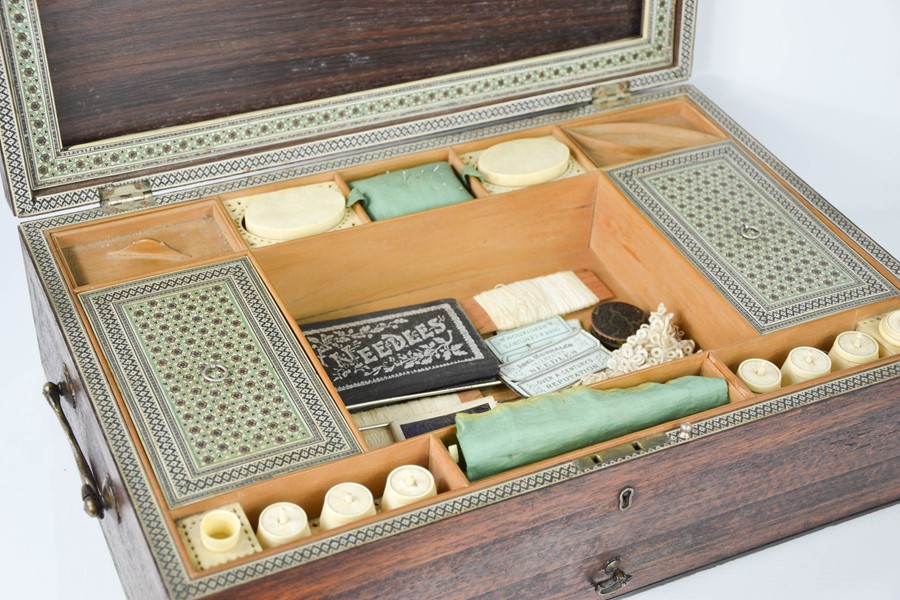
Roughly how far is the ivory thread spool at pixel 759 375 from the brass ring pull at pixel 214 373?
114cm

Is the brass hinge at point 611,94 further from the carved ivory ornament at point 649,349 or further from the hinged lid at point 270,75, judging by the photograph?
the carved ivory ornament at point 649,349

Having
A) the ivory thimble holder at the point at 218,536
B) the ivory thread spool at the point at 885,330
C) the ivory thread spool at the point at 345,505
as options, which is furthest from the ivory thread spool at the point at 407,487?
the ivory thread spool at the point at 885,330

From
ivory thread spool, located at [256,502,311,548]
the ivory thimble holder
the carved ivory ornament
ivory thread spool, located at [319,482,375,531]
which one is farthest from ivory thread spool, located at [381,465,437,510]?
the carved ivory ornament

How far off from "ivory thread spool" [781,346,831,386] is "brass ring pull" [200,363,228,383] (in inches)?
49.1

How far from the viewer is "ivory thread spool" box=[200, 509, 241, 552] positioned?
6.99 feet

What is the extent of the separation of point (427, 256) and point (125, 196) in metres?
0.79

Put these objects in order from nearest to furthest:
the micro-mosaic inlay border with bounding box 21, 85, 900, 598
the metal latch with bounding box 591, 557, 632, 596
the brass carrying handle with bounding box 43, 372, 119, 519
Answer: the micro-mosaic inlay border with bounding box 21, 85, 900, 598
the brass carrying handle with bounding box 43, 372, 119, 519
the metal latch with bounding box 591, 557, 632, 596

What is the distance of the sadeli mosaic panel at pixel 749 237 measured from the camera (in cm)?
279

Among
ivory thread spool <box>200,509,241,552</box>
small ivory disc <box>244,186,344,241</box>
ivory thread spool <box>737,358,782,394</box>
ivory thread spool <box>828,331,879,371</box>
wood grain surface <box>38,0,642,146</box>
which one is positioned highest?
wood grain surface <box>38,0,642,146</box>

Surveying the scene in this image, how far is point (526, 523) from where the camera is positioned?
2312 millimetres

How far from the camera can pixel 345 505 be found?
225 centimetres

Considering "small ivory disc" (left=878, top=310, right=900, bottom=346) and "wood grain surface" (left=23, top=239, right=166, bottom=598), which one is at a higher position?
"wood grain surface" (left=23, top=239, right=166, bottom=598)

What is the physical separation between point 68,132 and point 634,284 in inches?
59.6

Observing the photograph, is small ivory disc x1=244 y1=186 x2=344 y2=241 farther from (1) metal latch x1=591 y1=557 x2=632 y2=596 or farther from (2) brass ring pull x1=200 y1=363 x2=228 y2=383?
(1) metal latch x1=591 y1=557 x2=632 y2=596
